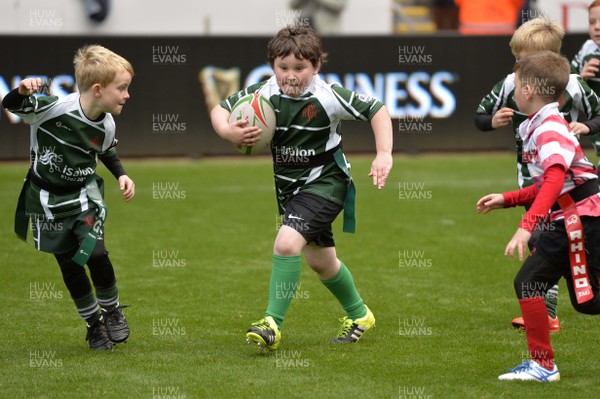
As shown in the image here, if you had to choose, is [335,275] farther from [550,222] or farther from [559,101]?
[559,101]

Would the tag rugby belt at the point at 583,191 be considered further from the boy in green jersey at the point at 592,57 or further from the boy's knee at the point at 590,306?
the boy in green jersey at the point at 592,57

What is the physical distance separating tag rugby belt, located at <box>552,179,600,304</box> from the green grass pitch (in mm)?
493

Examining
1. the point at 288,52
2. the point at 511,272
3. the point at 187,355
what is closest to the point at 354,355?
the point at 187,355

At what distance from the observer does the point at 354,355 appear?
616cm

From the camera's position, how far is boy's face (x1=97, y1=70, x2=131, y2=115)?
6.15 m

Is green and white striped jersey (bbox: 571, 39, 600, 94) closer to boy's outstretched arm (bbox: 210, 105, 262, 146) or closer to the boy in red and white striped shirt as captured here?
the boy in red and white striped shirt

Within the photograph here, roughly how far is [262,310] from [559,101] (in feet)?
8.45

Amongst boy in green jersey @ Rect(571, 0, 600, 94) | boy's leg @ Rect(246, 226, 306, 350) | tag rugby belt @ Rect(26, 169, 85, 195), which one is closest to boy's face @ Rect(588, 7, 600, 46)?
boy in green jersey @ Rect(571, 0, 600, 94)

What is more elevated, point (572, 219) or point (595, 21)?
point (595, 21)

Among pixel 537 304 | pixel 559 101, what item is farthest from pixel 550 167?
pixel 559 101

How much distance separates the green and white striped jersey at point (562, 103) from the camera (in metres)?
6.86

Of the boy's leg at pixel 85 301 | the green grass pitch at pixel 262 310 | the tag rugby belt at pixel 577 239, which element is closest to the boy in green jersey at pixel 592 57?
the green grass pitch at pixel 262 310

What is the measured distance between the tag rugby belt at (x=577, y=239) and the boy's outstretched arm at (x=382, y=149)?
101 centimetres

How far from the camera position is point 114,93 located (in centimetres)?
616
